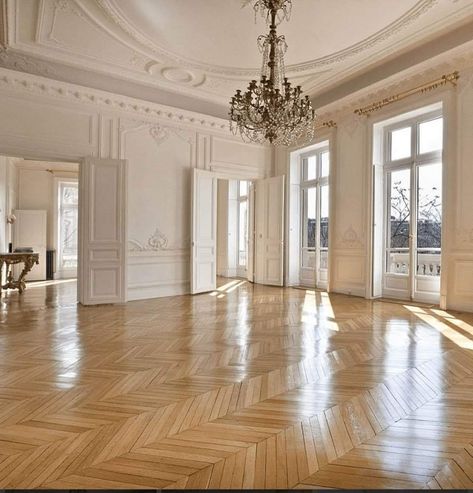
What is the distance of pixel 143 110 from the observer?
6.36 meters

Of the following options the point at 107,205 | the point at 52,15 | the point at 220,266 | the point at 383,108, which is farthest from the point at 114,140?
the point at 220,266

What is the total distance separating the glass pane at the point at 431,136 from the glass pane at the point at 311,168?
2.28 metres

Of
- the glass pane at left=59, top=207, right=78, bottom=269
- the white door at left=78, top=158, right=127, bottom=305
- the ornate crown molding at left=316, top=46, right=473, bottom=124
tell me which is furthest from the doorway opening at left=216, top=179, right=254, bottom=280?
the white door at left=78, top=158, right=127, bottom=305

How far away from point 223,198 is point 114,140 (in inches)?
184

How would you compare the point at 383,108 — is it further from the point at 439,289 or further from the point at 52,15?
the point at 52,15

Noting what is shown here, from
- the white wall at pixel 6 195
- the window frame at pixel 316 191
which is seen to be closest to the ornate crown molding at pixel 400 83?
the window frame at pixel 316 191

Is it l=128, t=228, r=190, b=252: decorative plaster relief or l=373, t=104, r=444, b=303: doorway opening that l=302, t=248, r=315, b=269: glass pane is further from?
l=128, t=228, r=190, b=252: decorative plaster relief

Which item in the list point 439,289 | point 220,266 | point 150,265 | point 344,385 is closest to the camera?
point 344,385

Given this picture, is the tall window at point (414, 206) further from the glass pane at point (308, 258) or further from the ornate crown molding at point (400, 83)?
the glass pane at point (308, 258)

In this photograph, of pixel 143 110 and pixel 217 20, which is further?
pixel 143 110

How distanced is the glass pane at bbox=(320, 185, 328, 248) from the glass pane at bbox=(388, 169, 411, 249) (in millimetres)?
1416

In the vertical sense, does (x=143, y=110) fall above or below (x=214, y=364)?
above

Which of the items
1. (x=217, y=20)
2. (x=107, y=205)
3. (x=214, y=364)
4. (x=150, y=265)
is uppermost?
(x=217, y=20)

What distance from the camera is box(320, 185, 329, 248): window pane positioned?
25.0 ft
